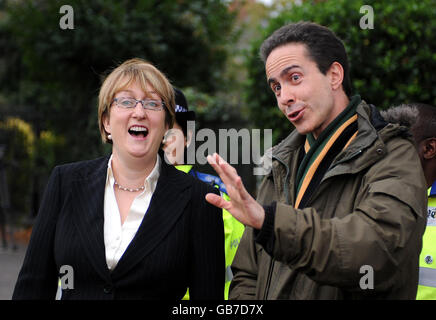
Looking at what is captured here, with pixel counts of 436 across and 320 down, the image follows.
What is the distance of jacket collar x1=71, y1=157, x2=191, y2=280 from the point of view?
7.75 feet

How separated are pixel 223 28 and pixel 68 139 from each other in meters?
3.80

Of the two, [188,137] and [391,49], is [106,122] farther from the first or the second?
[391,49]

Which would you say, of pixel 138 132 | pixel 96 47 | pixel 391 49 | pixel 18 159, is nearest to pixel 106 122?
pixel 138 132

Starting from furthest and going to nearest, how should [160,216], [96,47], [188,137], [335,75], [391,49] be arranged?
[96,47], [391,49], [188,137], [160,216], [335,75]

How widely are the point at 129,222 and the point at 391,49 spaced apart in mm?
3495

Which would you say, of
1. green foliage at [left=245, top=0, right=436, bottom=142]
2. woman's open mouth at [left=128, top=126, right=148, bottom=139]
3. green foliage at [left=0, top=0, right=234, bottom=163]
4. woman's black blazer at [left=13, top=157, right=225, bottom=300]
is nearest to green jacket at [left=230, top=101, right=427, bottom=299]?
woman's black blazer at [left=13, top=157, right=225, bottom=300]

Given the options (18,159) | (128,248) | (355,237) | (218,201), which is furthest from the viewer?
(18,159)

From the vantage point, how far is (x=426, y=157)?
294 cm

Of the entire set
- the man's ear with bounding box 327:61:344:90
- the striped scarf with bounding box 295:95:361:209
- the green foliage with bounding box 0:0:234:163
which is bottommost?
the striped scarf with bounding box 295:95:361:209

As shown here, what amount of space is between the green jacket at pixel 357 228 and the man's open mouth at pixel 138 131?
796 mm

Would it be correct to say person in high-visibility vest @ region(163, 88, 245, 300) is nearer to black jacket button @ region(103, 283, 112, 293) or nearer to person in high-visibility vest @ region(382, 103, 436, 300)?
black jacket button @ region(103, 283, 112, 293)

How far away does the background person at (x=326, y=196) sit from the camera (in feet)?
5.50
